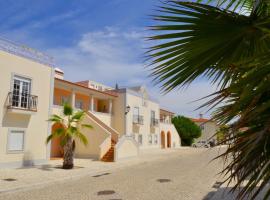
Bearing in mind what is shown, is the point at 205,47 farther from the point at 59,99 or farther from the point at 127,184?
the point at 59,99

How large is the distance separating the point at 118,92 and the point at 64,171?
16.7m

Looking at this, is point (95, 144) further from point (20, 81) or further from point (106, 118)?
point (20, 81)

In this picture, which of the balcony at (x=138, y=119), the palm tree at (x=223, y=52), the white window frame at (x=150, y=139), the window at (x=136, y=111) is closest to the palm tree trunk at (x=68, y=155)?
the palm tree at (x=223, y=52)

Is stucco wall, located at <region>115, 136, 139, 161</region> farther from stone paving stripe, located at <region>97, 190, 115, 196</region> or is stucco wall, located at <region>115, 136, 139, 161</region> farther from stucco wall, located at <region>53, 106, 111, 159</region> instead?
stone paving stripe, located at <region>97, 190, 115, 196</region>

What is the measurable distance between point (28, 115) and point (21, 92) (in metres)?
1.50

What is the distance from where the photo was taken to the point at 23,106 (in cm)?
1733

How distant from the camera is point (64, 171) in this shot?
15.9m

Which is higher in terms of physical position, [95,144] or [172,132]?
[172,132]

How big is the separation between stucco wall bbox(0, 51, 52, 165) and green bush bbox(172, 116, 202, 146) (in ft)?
116

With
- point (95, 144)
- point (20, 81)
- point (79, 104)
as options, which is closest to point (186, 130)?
point (79, 104)

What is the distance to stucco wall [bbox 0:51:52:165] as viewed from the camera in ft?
53.1

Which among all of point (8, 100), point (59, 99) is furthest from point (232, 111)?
point (59, 99)

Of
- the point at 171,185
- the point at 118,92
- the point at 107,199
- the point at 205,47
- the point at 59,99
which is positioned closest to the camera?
the point at 205,47

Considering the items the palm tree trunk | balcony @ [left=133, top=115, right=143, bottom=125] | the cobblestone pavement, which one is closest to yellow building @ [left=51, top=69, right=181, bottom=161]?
balcony @ [left=133, top=115, right=143, bottom=125]
